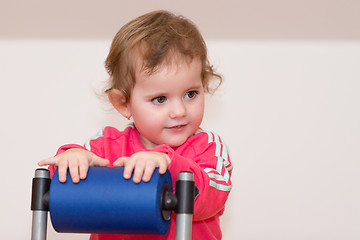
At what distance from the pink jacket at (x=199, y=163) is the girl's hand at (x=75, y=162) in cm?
10

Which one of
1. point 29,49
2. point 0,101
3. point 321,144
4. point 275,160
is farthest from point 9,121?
point 321,144

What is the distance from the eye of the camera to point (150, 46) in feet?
3.76

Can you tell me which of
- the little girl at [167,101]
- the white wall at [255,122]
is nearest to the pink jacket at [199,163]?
the little girl at [167,101]

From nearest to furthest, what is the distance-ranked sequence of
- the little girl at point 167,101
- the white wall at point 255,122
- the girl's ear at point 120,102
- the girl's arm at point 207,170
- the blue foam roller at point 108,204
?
the blue foam roller at point 108,204
the girl's arm at point 207,170
the little girl at point 167,101
the girl's ear at point 120,102
the white wall at point 255,122

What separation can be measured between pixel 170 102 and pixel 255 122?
2.07 ft

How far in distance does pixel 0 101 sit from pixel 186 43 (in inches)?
31.3

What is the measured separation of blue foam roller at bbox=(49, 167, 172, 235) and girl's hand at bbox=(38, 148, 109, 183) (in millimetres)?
11

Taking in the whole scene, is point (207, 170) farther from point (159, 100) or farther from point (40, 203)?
point (40, 203)

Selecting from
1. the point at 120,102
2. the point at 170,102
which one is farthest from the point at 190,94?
the point at 120,102

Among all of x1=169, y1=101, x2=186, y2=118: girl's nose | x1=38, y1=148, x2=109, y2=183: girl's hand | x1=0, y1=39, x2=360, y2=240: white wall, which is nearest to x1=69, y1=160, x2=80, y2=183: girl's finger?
x1=38, y1=148, x2=109, y2=183: girl's hand

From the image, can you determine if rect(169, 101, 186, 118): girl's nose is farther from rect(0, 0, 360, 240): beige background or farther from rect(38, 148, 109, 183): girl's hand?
rect(0, 0, 360, 240): beige background

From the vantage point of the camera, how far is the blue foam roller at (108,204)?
2.74ft

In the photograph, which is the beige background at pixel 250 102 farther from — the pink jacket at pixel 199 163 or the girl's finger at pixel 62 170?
the girl's finger at pixel 62 170

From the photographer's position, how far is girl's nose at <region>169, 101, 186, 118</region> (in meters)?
1.11
